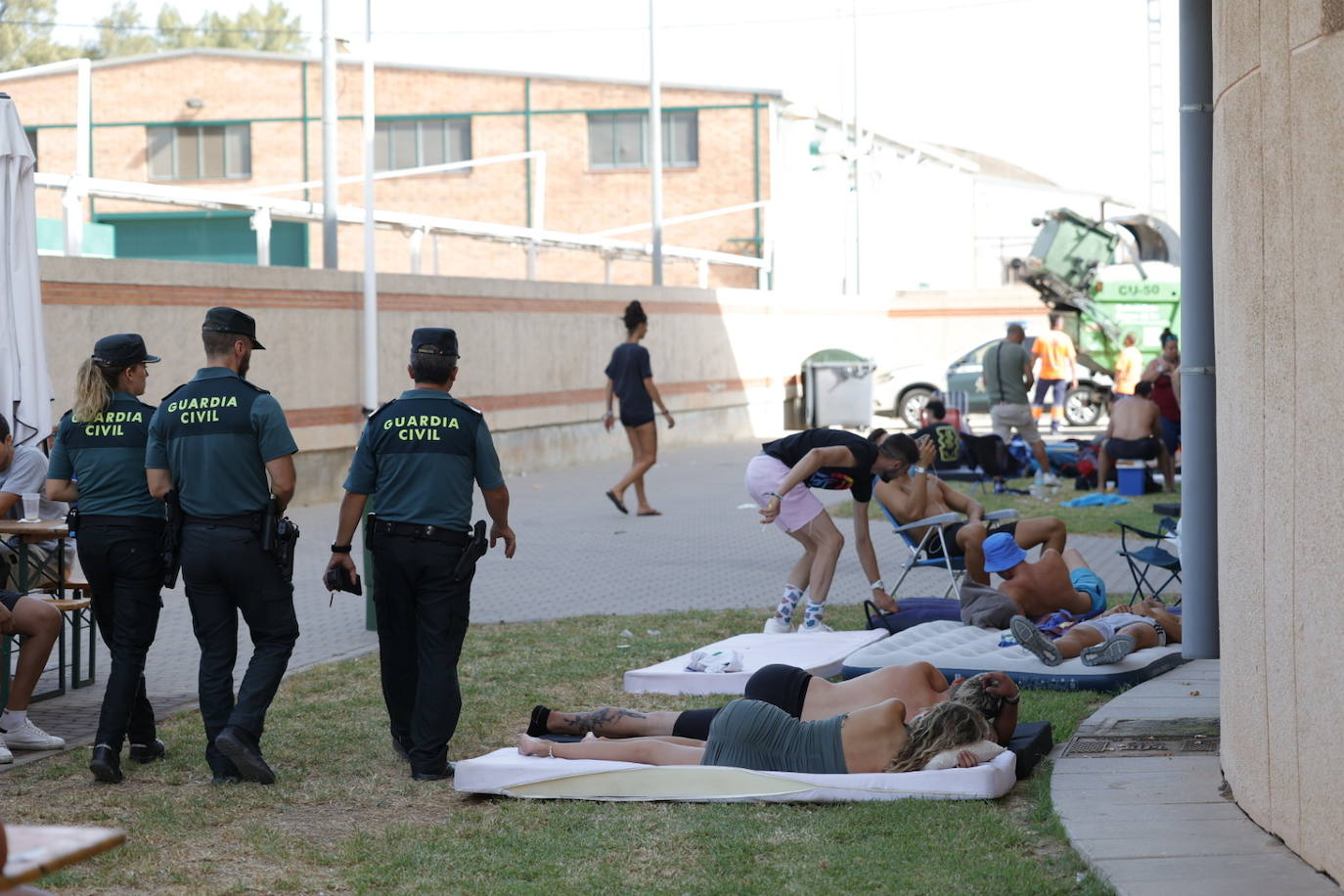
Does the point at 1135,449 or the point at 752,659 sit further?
the point at 1135,449

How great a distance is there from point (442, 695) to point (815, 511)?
3865 millimetres

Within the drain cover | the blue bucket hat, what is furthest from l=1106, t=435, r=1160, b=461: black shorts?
the drain cover

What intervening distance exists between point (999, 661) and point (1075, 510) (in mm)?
8660

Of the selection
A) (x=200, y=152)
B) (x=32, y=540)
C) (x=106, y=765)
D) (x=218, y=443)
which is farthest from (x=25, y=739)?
(x=200, y=152)

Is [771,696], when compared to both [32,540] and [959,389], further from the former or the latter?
[959,389]

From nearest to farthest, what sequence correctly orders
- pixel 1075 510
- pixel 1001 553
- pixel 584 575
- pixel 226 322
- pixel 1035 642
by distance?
pixel 226 322, pixel 1035 642, pixel 1001 553, pixel 584 575, pixel 1075 510

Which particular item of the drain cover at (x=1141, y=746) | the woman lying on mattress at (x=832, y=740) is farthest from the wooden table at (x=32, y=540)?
the drain cover at (x=1141, y=746)

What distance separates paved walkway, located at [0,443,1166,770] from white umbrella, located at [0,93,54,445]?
1436 millimetres

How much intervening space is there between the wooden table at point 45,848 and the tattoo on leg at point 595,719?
354 cm

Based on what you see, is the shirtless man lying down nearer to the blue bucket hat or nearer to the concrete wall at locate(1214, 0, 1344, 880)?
the blue bucket hat

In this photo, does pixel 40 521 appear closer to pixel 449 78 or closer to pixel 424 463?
pixel 424 463

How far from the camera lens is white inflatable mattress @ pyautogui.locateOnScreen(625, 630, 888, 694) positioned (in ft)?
27.4

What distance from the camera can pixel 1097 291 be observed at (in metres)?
29.4

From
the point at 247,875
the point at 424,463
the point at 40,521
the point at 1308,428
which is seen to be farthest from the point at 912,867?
the point at 40,521
